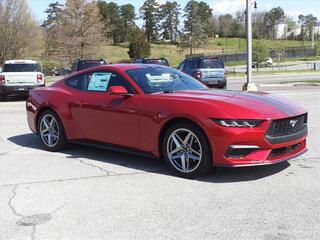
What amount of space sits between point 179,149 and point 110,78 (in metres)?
1.74

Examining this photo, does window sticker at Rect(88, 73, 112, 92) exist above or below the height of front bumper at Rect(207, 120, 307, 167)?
above

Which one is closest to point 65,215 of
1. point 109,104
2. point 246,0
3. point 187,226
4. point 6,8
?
point 187,226

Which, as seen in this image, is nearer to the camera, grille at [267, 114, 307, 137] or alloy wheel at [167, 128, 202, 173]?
grille at [267, 114, 307, 137]

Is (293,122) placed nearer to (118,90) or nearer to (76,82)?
(118,90)

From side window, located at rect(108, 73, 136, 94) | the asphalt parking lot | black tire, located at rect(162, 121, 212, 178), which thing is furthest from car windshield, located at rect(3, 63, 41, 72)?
black tire, located at rect(162, 121, 212, 178)

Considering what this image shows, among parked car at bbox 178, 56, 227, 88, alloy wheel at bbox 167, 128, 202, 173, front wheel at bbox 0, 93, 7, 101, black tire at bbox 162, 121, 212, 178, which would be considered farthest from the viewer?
parked car at bbox 178, 56, 227, 88

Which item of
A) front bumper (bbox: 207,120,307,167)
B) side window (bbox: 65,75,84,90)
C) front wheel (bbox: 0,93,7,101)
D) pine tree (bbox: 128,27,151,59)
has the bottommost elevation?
front wheel (bbox: 0,93,7,101)

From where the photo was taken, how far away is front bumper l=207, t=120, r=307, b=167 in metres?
5.82

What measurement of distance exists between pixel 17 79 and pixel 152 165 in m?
14.0

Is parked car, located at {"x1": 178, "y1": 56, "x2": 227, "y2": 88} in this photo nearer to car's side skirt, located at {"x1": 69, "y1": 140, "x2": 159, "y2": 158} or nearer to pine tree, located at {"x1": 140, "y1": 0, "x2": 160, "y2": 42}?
car's side skirt, located at {"x1": 69, "y1": 140, "x2": 159, "y2": 158}

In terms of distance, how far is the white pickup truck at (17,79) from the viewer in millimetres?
19688

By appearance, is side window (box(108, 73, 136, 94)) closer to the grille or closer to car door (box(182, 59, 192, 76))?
the grille

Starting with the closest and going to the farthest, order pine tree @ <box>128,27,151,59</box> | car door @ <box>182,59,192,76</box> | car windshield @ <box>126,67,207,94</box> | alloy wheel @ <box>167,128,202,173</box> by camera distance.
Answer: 1. alloy wheel @ <box>167,128,202,173</box>
2. car windshield @ <box>126,67,207,94</box>
3. car door @ <box>182,59,192,76</box>
4. pine tree @ <box>128,27,151,59</box>

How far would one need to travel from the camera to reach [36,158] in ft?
25.9
